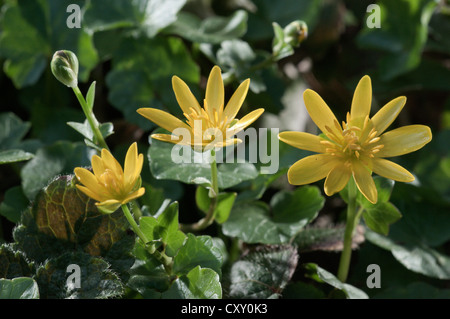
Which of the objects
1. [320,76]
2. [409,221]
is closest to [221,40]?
[320,76]

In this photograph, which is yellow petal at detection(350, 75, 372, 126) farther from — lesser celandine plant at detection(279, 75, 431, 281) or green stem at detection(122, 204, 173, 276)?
green stem at detection(122, 204, 173, 276)

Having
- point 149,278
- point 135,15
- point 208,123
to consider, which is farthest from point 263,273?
point 135,15

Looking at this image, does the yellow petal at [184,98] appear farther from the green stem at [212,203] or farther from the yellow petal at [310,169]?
the yellow petal at [310,169]

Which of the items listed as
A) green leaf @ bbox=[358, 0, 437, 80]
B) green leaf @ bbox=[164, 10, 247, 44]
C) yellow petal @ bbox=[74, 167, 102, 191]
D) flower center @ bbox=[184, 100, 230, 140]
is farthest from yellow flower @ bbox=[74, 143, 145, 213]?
green leaf @ bbox=[358, 0, 437, 80]

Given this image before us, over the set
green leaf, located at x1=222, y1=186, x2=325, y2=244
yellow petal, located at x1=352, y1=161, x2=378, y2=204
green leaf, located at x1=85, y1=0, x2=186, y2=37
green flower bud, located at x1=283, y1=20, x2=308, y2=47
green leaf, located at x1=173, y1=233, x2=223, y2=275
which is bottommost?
green leaf, located at x1=222, y1=186, x2=325, y2=244

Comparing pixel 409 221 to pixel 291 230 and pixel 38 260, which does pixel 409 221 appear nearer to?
pixel 291 230
